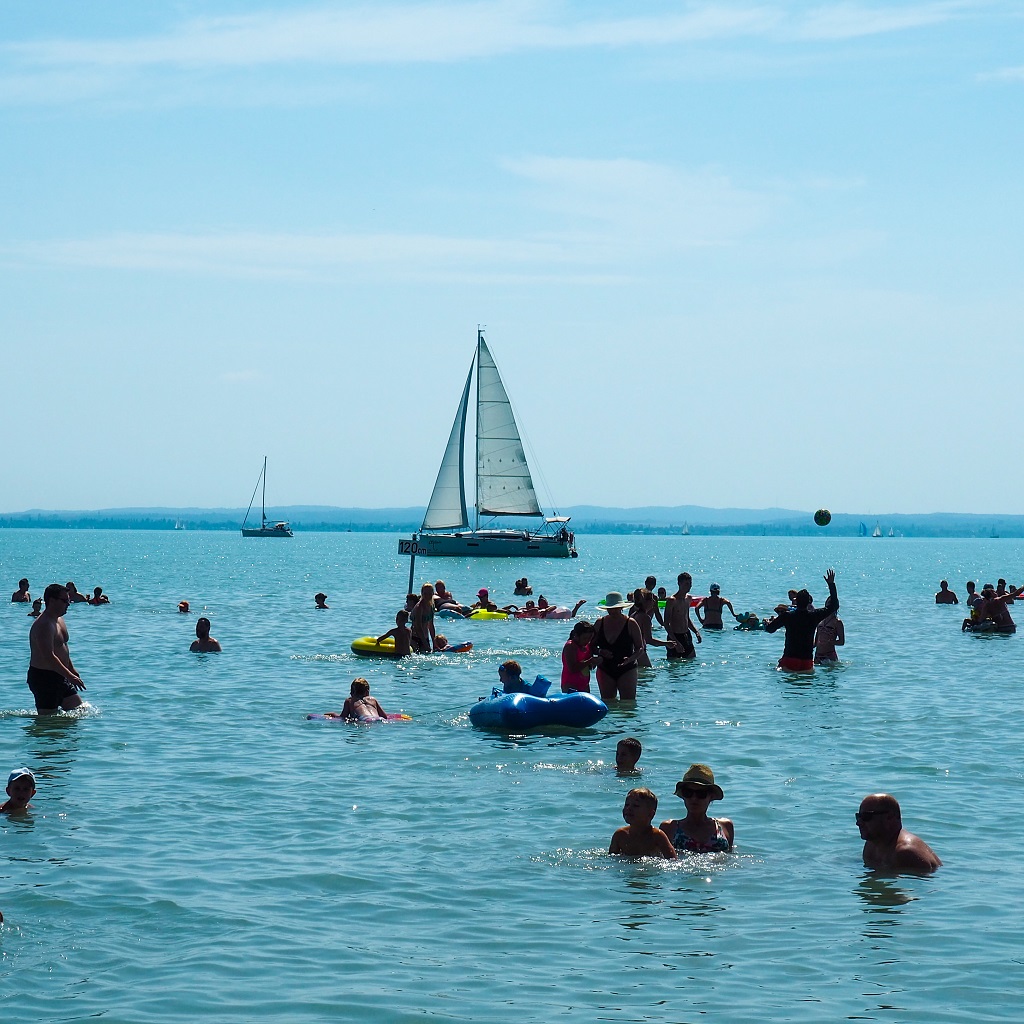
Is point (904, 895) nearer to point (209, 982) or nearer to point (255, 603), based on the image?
point (209, 982)

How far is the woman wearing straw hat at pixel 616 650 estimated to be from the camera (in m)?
20.0

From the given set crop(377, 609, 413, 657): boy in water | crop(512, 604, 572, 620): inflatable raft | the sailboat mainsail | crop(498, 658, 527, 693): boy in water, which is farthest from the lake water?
the sailboat mainsail

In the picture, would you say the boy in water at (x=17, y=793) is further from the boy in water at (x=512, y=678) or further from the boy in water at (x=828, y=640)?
the boy in water at (x=828, y=640)

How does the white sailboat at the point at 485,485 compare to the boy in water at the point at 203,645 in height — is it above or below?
above

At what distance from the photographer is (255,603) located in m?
50.5

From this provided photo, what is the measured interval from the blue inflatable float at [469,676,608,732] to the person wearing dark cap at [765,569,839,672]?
6998 millimetres

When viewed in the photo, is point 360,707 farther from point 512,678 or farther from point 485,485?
point 485,485

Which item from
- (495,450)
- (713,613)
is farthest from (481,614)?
(495,450)

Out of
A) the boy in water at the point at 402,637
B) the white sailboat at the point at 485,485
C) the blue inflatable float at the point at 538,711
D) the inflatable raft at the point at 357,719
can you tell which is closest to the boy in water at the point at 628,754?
the blue inflatable float at the point at 538,711

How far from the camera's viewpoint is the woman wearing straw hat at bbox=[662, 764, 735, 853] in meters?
11.3

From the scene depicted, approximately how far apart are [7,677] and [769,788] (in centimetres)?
1567

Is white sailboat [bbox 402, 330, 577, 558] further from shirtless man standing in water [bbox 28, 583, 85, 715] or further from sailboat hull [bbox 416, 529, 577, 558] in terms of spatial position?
shirtless man standing in water [bbox 28, 583, 85, 715]

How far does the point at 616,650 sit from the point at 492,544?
222 feet

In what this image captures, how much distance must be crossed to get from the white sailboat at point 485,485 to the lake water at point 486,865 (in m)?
61.2
